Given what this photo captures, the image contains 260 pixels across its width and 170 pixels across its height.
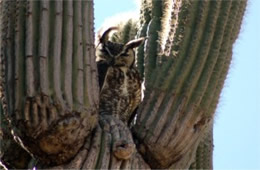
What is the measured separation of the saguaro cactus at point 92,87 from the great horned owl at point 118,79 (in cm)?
27

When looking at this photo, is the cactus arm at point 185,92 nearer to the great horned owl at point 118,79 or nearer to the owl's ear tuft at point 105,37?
the great horned owl at point 118,79

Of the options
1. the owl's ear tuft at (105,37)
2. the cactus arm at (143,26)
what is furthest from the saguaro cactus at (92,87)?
the owl's ear tuft at (105,37)

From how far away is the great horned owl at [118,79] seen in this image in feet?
15.9

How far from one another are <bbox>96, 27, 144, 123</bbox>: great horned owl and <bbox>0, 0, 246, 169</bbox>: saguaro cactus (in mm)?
266

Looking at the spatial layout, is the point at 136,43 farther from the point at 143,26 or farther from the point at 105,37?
the point at 143,26

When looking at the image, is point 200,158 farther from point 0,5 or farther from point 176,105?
point 0,5

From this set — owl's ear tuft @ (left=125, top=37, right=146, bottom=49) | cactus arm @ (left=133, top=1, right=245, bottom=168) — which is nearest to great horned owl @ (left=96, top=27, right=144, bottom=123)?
owl's ear tuft @ (left=125, top=37, right=146, bottom=49)

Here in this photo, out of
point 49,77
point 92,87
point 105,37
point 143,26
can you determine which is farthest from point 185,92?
point 143,26

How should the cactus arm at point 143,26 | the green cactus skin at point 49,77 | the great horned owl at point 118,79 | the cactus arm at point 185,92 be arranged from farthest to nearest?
the cactus arm at point 143,26 < the great horned owl at point 118,79 < the cactus arm at point 185,92 < the green cactus skin at point 49,77

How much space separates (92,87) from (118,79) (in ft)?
2.97

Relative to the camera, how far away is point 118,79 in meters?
5.02

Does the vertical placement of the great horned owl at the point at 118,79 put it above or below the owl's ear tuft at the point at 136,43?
below

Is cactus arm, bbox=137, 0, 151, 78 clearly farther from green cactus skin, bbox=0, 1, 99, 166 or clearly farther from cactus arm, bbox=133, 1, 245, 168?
green cactus skin, bbox=0, 1, 99, 166

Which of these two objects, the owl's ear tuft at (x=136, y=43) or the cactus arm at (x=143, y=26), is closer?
the owl's ear tuft at (x=136, y=43)
